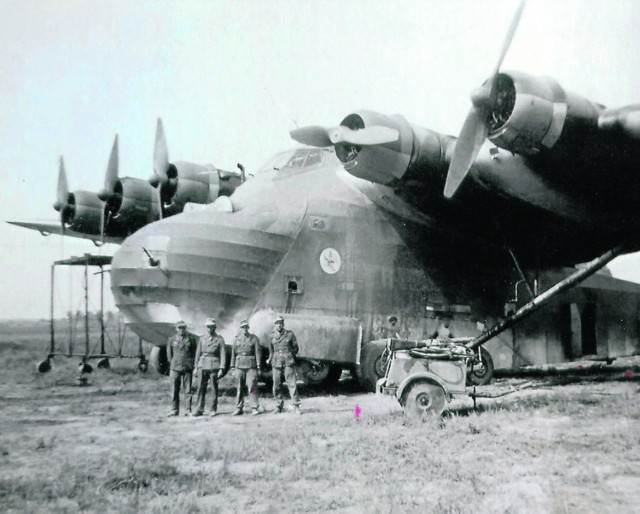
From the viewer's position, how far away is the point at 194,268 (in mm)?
10250

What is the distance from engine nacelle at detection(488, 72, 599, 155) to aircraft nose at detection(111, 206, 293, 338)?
163 inches

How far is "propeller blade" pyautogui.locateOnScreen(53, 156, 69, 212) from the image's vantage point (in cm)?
1433

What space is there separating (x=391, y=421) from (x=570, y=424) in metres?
2.19

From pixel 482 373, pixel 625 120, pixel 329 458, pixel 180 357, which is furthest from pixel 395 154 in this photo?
pixel 329 458

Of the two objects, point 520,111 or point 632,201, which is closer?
point 520,111

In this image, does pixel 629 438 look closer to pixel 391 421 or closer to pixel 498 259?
pixel 391 421

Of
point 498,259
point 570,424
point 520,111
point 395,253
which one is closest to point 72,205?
point 395,253

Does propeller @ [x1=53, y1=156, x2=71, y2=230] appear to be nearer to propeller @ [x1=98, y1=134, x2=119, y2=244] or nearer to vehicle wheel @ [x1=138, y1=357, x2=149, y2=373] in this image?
propeller @ [x1=98, y1=134, x2=119, y2=244]

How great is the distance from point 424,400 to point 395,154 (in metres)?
3.80

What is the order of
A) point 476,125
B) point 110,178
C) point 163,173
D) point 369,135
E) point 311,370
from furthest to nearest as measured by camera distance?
point 110,178, point 163,173, point 311,370, point 369,135, point 476,125

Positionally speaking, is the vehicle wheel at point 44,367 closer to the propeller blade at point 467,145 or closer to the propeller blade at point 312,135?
the propeller blade at point 312,135

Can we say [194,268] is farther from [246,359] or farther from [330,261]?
[330,261]

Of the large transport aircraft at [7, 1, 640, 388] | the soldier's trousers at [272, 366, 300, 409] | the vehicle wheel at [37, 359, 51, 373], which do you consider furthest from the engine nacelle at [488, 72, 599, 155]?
the vehicle wheel at [37, 359, 51, 373]

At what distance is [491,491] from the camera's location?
4992mm
